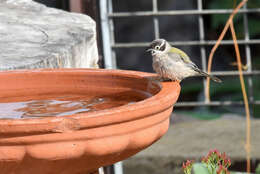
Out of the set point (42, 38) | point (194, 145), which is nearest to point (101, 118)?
point (42, 38)

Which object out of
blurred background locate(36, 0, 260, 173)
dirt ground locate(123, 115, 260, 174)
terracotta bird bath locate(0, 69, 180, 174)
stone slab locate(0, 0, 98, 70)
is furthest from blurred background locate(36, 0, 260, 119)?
terracotta bird bath locate(0, 69, 180, 174)

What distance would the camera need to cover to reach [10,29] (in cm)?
351

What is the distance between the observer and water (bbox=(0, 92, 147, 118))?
7.20ft

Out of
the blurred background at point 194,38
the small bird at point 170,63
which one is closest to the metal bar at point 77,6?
the blurred background at point 194,38

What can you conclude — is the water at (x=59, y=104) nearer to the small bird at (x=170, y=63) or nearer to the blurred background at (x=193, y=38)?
the small bird at (x=170, y=63)

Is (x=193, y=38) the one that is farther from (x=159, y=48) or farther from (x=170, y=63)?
(x=170, y=63)

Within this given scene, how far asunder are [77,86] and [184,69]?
1.35 meters

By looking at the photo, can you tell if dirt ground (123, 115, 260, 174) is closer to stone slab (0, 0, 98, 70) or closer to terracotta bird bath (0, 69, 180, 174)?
stone slab (0, 0, 98, 70)

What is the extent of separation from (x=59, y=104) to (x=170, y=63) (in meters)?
1.33

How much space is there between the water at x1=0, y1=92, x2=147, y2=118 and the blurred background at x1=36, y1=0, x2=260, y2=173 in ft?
7.18

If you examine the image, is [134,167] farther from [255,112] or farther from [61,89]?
[61,89]

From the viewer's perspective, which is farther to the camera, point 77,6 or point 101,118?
point 77,6

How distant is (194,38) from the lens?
25.8ft

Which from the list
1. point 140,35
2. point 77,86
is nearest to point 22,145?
point 77,86
